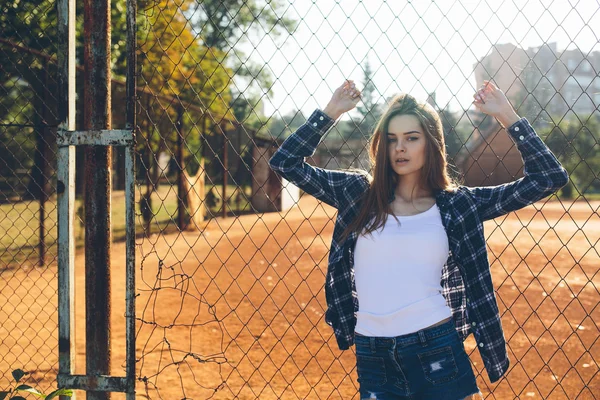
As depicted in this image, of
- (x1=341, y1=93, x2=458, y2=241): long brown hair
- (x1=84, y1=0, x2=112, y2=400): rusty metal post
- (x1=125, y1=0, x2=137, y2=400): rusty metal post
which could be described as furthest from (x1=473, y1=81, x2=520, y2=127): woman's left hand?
(x1=84, y1=0, x2=112, y2=400): rusty metal post

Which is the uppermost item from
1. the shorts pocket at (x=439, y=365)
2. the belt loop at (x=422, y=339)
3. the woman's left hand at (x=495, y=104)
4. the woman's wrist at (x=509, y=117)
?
the woman's left hand at (x=495, y=104)

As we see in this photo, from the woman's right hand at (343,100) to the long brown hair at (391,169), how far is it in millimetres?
153

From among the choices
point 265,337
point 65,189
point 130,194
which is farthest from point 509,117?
point 265,337

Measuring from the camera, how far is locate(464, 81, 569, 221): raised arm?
2061 millimetres

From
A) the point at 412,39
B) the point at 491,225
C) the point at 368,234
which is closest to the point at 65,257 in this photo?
the point at 368,234

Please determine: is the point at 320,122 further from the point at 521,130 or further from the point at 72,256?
the point at 72,256

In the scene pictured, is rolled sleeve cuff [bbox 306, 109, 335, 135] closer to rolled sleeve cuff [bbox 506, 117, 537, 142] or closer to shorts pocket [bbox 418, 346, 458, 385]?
rolled sleeve cuff [bbox 506, 117, 537, 142]

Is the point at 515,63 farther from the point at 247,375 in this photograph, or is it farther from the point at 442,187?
the point at 247,375

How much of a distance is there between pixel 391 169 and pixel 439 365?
Result: 0.70 metres

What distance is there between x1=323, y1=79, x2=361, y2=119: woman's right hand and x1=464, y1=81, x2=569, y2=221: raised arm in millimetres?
453

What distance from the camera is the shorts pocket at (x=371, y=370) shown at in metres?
1.99

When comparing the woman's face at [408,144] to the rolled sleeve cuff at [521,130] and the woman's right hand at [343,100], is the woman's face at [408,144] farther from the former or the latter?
the rolled sleeve cuff at [521,130]

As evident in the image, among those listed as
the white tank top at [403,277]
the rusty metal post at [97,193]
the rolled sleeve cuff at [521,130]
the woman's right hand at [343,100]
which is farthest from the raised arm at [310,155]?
the rusty metal post at [97,193]

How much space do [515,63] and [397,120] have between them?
0.69m
